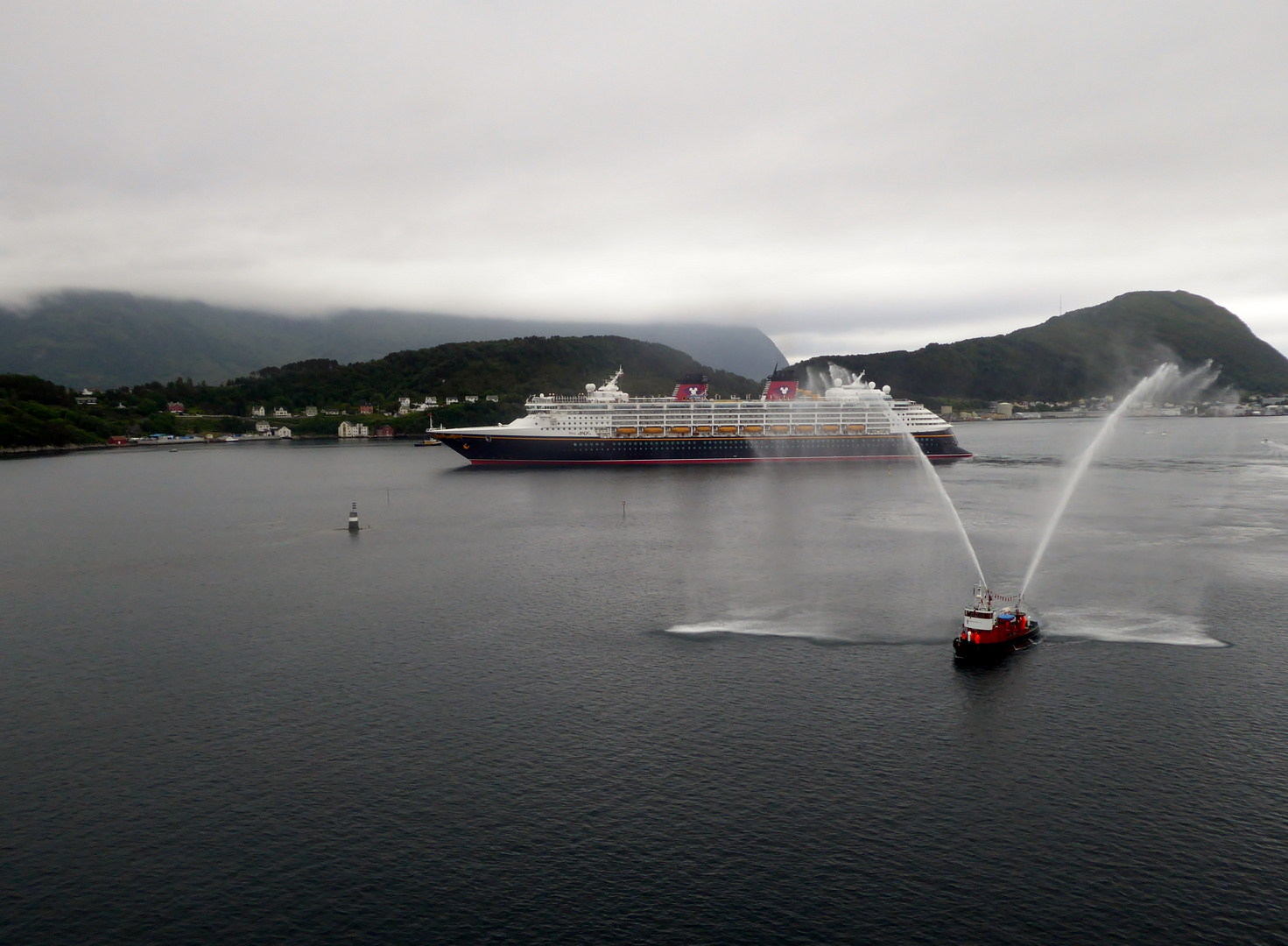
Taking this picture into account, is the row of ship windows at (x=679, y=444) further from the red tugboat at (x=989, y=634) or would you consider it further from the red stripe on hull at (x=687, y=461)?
the red tugboat at (x=989, y=634)

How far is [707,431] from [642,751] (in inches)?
5029

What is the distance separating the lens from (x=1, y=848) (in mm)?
25234

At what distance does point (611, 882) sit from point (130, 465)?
582ft

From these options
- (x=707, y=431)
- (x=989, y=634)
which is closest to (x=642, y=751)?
(x=989, y=634)

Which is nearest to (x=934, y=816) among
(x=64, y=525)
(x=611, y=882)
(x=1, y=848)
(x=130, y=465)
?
(x=611, y=882)

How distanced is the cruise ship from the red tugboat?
4248 inches

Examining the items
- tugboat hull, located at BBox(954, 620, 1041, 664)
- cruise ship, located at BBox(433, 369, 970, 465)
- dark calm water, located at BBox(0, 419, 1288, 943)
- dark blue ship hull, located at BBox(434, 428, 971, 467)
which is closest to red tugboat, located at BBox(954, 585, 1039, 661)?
tugboat hull, located at BBox(954, 620, 1041, 664)

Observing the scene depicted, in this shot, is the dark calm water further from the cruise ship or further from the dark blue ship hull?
the cruise ship

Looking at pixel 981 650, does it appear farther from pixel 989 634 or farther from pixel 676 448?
pixel 676 448

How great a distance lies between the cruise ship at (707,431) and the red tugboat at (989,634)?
107889mm

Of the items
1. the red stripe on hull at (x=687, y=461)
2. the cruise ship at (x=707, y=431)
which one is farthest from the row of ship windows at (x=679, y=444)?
the red stripe on hull at (x=687, y=461)

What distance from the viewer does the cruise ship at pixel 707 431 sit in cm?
14700

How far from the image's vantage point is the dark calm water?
73.8ft

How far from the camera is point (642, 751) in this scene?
30875 millimetres
